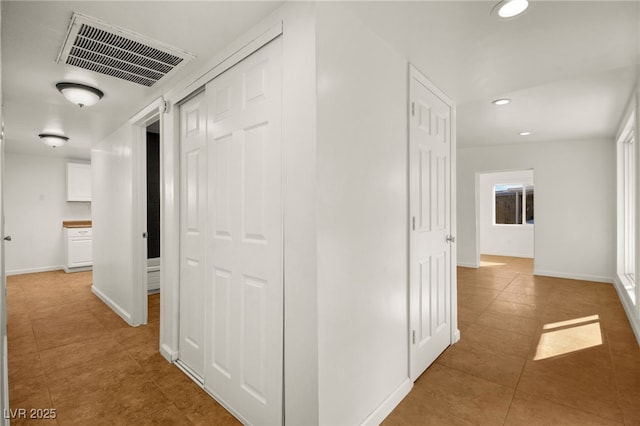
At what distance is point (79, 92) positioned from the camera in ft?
8.38

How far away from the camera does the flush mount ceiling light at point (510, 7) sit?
5.23 feet

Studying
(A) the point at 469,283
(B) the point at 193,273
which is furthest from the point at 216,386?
(A) the point at 469,283

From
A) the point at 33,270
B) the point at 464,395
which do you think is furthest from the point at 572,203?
the point at 33,270

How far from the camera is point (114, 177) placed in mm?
3926

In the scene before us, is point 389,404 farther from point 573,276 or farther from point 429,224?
point 573,276

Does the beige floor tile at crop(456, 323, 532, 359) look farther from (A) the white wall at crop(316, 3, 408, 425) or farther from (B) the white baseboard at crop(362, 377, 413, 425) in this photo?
(A) the white wall at crop(316, 3, 408, 425)

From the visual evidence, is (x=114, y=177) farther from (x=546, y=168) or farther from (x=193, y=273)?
(x=546, y=168)

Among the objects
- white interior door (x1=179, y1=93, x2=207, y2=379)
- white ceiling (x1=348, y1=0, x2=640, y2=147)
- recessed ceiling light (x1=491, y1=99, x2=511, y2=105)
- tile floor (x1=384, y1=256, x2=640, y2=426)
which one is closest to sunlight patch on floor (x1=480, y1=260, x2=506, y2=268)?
tile floor (x1=384, y1=256, x2=640, y2=426)

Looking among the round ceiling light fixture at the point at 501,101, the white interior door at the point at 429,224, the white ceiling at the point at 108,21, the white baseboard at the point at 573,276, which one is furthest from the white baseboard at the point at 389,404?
the white baseboard at the point at 573,276

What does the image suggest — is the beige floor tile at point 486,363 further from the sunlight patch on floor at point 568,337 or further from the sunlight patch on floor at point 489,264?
the sunlight patch on floor at point 489,264

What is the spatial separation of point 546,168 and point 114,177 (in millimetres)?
7222

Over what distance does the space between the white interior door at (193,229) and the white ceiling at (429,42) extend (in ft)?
1.46

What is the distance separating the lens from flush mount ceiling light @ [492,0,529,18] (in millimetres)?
1595

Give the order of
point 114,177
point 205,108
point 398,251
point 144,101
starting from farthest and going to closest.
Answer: point 114,177, point 144,101, point 205,108, point 398,251
